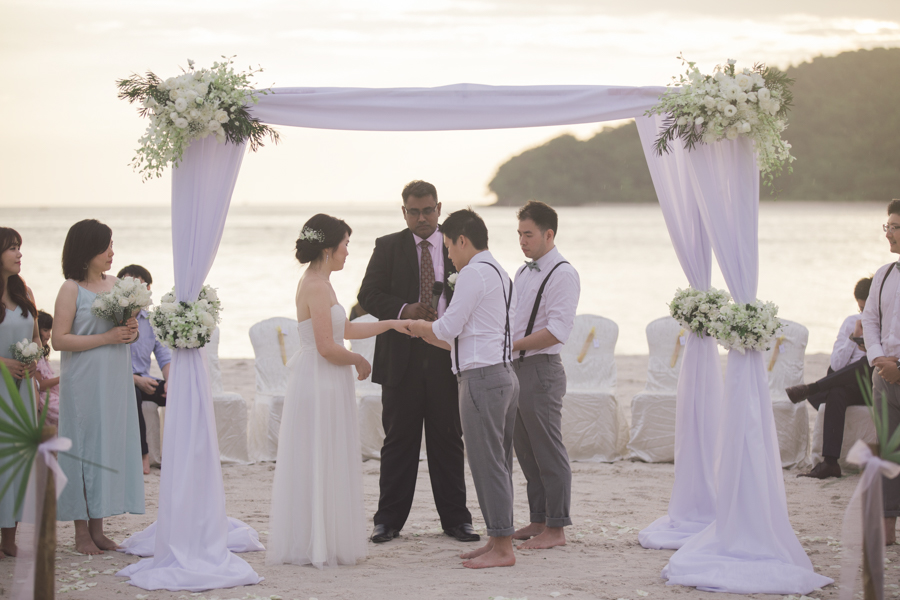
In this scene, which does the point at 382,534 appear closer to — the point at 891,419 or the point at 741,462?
the point at 741,462

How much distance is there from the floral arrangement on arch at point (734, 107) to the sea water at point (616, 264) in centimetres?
1011

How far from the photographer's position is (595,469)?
23.1 ft

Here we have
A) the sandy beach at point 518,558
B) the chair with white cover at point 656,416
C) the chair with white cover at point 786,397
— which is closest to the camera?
the sandy beach at point 518,558

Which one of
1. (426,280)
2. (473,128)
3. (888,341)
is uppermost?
(473,128)

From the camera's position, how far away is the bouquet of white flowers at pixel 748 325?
4.34 m

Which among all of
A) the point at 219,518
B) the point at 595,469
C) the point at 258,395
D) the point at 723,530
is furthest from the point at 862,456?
the point at 258,395

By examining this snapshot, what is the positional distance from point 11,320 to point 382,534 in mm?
2543

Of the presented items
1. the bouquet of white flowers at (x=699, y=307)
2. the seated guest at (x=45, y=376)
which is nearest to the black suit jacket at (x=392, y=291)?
the bouquet of white flowers at (x=699, y=307)

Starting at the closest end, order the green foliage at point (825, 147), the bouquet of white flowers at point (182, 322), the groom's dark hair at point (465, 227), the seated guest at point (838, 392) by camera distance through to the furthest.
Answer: the groom's dark hair at point (465, 227), the bouquet of white flowers at point (182, 322), the seated guest at point (838, 392), the green foliage at point (825, 147)

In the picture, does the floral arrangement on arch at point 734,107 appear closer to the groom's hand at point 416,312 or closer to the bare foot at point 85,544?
the groom's hand at point 416,312

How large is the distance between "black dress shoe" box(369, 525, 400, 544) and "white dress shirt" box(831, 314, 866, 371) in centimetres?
423

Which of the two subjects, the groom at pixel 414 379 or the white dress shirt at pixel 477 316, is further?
the groom at pixel 414 379

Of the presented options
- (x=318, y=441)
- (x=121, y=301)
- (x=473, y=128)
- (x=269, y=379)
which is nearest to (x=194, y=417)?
(x=318, y=441)

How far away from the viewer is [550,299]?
4.68 metres
